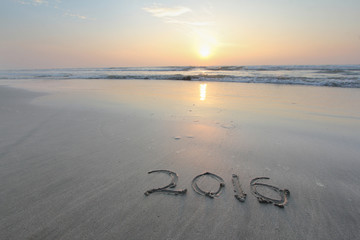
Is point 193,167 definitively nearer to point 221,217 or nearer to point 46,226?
point 221,217

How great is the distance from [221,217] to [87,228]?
1.07 meters

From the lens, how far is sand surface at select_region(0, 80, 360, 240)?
1.46m

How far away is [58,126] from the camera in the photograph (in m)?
3.70

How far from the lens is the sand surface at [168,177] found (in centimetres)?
146

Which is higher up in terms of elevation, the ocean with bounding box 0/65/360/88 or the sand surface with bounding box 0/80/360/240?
the ocean with bounding box 0/65/360/88

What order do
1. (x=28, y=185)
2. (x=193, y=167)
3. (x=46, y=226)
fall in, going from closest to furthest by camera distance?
(x=46, y=226) < (x=28, y=185) < (x=193, y=167)

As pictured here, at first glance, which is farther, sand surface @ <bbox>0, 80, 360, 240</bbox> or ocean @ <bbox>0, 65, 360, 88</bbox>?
ocean @ <bbox>0, 65, 360, 88</bbox>

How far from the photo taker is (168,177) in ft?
6.87

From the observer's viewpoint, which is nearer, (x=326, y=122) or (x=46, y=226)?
(x=46, y=226)

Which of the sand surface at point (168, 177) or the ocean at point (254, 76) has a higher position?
the ocean at point (254, 76)

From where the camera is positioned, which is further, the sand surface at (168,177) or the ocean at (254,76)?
the ocean at (254,76)

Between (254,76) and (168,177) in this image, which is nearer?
(168,177)

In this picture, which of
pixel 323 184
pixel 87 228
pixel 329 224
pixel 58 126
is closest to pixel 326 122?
pixel 323 184

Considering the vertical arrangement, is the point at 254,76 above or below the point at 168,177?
above
